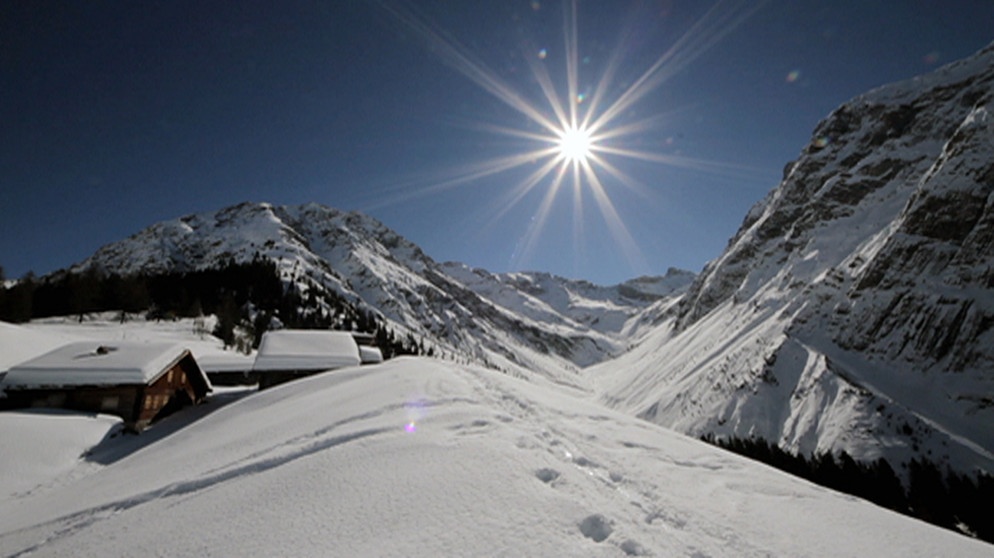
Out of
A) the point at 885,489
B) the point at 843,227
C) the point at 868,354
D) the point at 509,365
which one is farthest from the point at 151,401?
the point at 509,365

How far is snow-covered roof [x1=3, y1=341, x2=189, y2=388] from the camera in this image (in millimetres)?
20984

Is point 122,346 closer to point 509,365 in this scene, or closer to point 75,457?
point 75,457

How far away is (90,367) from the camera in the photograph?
21.6m

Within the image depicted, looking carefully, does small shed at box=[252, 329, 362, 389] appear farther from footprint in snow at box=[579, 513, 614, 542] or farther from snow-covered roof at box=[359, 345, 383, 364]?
footprint in snow at box=[579, 513, 614, 542]

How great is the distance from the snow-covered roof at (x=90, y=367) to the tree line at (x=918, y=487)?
5685 centimetres

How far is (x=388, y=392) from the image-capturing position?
1225cm

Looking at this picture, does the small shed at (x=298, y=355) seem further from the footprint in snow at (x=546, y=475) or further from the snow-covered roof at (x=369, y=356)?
the footprint in snow at (x=546, y=475)

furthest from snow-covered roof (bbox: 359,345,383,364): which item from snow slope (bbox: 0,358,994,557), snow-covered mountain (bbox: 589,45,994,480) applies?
snow-covered mountain (bbox: 589,45,994,480)

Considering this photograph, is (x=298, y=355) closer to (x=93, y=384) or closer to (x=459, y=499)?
(x=93, y=384)

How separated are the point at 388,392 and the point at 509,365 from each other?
15538 cm

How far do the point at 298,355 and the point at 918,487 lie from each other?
57.5 metres

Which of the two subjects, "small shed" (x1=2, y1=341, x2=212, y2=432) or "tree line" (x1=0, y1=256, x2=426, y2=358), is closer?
"small shed" (x1=2, y1=341, x2=212, y2=432)

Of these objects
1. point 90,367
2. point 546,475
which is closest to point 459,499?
point 546,475

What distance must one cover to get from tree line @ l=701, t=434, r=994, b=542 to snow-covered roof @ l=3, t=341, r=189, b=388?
56.9 meters
